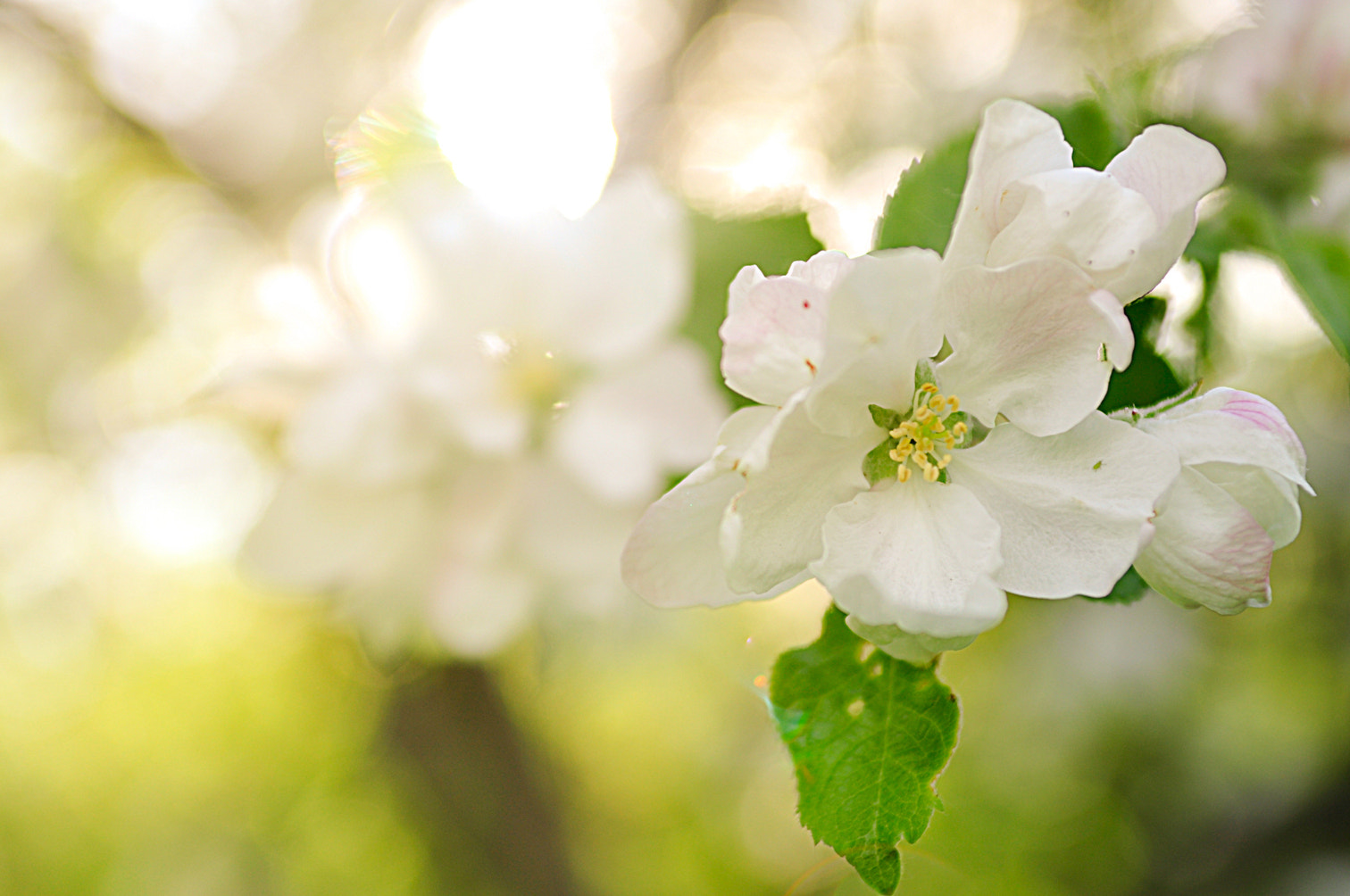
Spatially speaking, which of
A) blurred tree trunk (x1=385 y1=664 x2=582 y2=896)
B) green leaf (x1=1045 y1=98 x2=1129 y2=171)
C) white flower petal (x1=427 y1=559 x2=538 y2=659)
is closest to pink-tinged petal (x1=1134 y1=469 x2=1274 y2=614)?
green leaf (x1=1045 y1=98 x2=1129 y2=171)

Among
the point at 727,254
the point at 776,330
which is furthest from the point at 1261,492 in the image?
the point at 727,254

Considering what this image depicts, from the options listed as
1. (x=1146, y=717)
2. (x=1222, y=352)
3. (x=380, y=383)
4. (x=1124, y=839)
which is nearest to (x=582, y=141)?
(x=380, y=383)

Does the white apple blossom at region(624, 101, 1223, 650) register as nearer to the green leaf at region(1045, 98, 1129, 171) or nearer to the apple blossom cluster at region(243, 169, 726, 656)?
the green leaf at region(1045, 98, 1129, 171)

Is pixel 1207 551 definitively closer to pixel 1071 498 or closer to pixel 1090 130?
pixel 1071 498

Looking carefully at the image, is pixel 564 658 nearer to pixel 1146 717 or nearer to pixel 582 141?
pixel 582 141

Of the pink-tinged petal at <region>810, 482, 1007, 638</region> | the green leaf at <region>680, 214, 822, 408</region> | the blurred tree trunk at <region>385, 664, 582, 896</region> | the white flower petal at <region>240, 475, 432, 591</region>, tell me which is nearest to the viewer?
the pink-tinged petal at <region>810, 482, 1007, 638</region>
